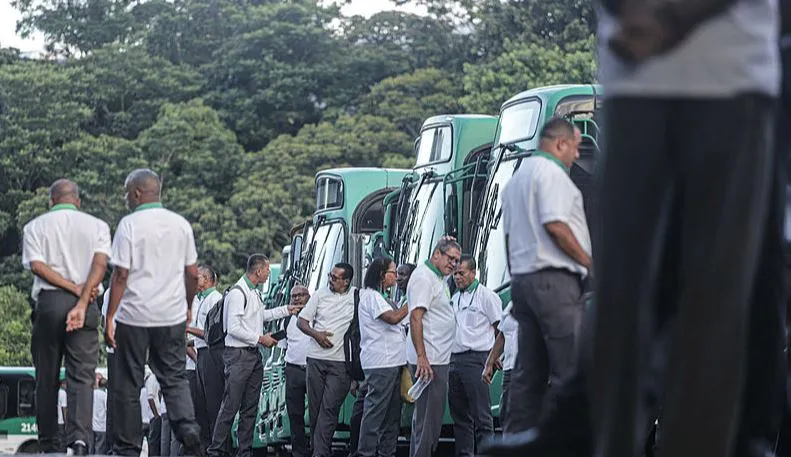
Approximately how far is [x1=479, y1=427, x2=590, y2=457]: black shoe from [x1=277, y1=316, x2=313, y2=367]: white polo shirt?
52.4 feet

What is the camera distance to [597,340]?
10.9 feet

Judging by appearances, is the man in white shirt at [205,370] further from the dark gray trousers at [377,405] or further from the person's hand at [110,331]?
the person's hand at [110,331]

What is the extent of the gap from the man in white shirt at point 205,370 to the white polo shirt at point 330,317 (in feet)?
7.07

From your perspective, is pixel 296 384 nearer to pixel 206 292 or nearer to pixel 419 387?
pixel 206 292

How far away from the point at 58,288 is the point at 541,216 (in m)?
4.17

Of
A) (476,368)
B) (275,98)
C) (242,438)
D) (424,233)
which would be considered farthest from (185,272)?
(275,98)

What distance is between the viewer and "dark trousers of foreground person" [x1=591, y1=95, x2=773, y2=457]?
3254mm

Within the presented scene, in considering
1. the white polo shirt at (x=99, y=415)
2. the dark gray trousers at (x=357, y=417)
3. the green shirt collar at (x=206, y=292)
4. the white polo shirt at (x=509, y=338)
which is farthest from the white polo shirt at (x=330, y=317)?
the white polo shirt at (x=99, y=415)

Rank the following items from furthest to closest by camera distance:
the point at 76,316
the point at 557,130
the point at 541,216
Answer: the point at 76,316 < the point at 557,130 < the point at 541,216

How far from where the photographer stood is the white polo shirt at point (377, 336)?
17359 millimetres

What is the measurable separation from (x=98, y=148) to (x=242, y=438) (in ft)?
179

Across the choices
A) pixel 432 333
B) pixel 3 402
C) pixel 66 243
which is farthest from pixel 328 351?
pixel 3 402

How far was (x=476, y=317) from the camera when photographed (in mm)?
16234

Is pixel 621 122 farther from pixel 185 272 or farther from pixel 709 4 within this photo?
pixel 185 272
